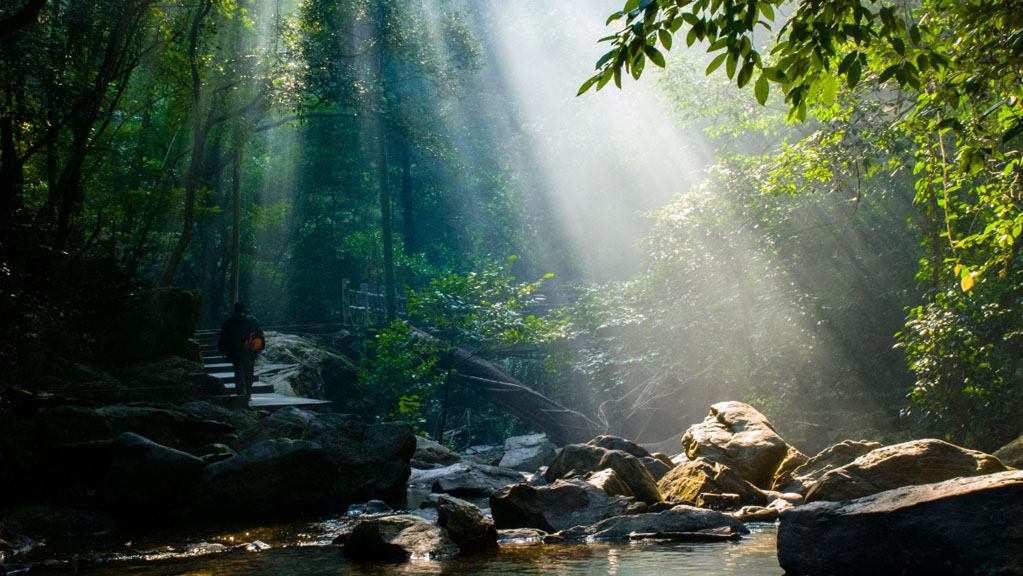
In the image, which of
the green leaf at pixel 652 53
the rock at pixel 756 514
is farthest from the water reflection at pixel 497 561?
the green leaf at pixel 652 53

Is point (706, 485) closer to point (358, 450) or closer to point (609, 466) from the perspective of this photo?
point (609, 466)

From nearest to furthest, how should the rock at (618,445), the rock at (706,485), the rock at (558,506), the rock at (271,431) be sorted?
the rock at (558,506) < the rock at (706,485) < the rock at (271,431) < the rock at (618,445)

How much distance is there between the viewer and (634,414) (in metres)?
19.8

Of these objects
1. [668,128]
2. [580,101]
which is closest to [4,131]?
[668,128]

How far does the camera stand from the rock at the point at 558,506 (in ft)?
22.7

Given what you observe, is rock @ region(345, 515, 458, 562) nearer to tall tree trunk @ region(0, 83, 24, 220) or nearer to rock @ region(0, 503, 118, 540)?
rock @ region(0, 503, 118, 540)

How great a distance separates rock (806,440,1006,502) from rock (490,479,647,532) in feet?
5.60

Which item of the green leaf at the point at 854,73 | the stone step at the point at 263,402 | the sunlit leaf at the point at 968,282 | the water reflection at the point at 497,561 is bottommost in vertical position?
the water reflection at the point at 497,561

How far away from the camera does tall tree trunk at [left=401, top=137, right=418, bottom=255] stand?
33.6m

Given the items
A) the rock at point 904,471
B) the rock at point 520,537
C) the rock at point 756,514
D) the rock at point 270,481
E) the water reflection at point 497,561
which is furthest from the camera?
the rock at point 270,481

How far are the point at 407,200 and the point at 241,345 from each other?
2091 cm

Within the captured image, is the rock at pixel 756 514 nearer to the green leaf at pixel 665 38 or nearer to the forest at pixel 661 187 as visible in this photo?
the forest at pixel 661 187

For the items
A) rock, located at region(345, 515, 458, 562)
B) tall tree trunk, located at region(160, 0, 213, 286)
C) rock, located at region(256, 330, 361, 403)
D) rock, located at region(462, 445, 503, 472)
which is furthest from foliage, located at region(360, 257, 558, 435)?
rock, located at region(345, 515, 458, 562)

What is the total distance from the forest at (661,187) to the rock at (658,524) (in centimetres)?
283
